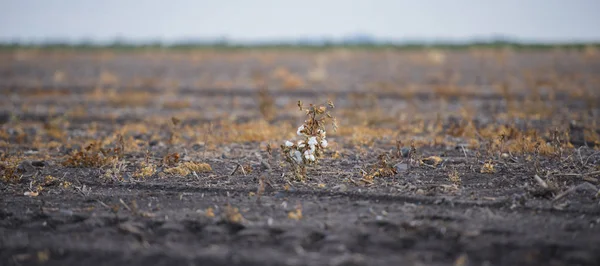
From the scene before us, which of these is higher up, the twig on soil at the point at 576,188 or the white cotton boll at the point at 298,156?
the white cotton boll at the point at 298,156

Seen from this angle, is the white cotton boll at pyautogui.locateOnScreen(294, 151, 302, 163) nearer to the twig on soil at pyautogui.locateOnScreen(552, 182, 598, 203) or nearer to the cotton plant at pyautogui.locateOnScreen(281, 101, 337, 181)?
the cotton plant at pyautogui.locateOnScreen(281, 101, 337, 181)

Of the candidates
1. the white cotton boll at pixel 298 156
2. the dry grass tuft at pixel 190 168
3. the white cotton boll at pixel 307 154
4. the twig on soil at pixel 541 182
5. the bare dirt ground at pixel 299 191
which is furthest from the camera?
the dry grass tuft at pixel 190 168

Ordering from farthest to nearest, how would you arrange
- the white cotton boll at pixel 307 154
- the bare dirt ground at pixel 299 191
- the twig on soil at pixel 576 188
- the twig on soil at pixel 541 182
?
the white cotton boll at pixel 307 154 < the twig on soil at pixel 541 182 < the twig on soil at pixel 576 188 < the bare dirt ground at pixel 299 191

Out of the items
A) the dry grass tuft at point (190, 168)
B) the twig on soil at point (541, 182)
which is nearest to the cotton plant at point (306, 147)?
the dry grass tuft at point (190, 168)

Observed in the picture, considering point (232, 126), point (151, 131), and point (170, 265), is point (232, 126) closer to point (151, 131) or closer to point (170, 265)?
point (151, 131)

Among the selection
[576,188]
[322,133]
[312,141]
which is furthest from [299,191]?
[576,188]

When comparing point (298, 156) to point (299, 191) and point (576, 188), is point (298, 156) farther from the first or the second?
point (576, 188)

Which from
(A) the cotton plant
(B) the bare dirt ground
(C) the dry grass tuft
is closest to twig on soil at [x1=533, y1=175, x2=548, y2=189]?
A: (B) the bare dirt ground

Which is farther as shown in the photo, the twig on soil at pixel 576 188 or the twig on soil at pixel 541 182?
the twig on soil at pixel 541 182

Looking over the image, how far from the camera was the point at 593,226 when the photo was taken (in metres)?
4.71

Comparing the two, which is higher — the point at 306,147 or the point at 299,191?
the point at 306,147

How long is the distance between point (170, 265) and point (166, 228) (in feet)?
2.47

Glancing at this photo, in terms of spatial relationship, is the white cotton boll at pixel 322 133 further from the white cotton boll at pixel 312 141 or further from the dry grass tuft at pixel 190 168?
the dry grass tuft at pixel 190 168

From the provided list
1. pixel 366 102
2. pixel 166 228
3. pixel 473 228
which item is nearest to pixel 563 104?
pixel 366 102
